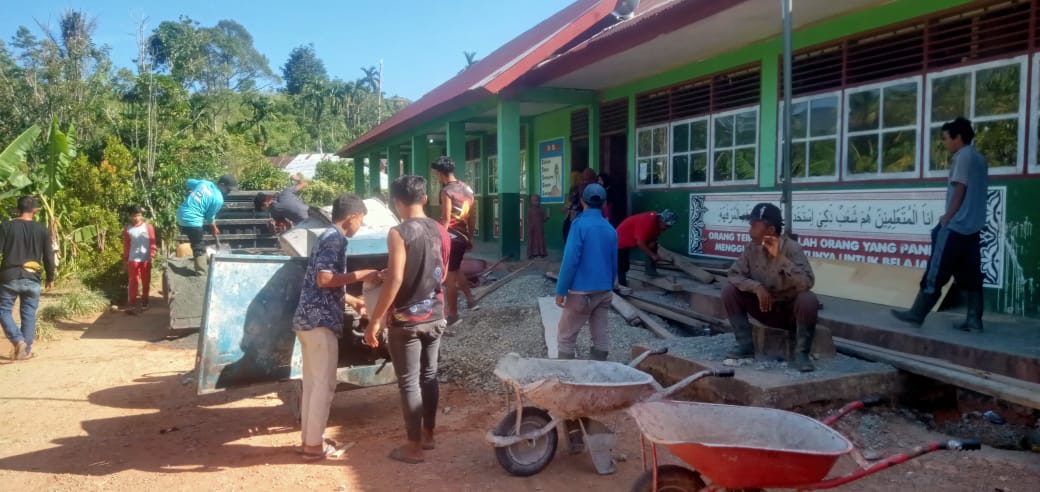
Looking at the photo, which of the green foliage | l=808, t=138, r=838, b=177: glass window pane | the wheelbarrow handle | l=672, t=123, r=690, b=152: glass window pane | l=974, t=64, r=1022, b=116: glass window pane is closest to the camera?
the wheelbarrow handle

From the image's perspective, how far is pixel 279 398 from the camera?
603cm

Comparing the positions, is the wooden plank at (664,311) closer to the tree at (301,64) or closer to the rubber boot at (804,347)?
the rubber boot at (804,347)

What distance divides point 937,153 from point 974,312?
74.2 inches

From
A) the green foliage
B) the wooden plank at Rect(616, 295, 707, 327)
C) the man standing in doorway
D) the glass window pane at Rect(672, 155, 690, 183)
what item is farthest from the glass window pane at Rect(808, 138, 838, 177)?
the green foliage

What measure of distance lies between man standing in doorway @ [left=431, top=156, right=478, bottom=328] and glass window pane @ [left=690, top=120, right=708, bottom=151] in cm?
395

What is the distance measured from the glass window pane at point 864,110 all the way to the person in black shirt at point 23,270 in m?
9.05

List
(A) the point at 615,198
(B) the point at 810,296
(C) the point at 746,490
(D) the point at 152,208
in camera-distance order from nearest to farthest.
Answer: (C) the point at 746,490 → (B) the point at 810,296 → (A) the point at 615,198 → (D) the point at 152,208

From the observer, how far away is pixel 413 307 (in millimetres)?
4152

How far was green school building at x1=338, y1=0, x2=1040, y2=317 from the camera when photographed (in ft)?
19.1

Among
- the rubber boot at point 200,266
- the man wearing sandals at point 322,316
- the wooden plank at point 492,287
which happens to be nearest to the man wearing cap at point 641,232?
the wooden plank at point 492,287

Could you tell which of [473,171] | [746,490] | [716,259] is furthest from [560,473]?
[473,171]

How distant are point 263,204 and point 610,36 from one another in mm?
5688

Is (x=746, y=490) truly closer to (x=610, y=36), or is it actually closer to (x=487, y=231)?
(x=610, y=36)

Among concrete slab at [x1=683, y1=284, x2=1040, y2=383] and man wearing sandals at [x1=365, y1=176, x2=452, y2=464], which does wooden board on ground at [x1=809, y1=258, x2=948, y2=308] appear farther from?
man wearing sandals at [x1=365, y1=176, x2=452, y2=464]
